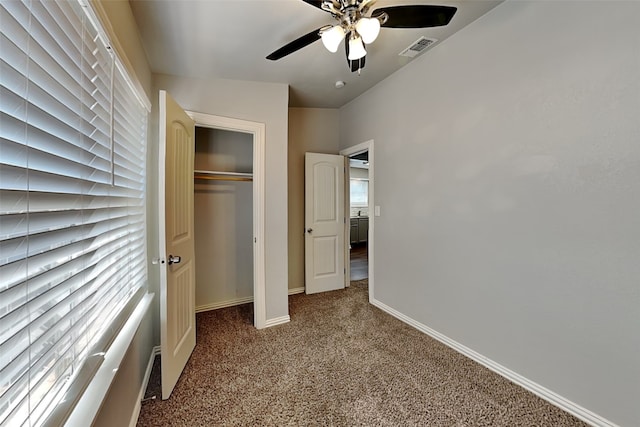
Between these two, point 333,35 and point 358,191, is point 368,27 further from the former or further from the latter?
point 358,191

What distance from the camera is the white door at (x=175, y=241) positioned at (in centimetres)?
164

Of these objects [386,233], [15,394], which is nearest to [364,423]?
[15,394]

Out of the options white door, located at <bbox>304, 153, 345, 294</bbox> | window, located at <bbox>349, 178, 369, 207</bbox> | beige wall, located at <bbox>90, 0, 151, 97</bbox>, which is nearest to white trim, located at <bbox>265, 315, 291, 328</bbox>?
white door, located at <bbox>304, 153, 345, 294</bbox>

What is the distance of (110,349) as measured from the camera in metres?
1.18

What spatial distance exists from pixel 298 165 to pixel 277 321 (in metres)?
2.01

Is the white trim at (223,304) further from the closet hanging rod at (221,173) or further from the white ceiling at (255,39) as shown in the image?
the white ceiling at (255,39)

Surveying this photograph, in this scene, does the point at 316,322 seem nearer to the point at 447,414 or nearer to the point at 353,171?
the point at 447,414

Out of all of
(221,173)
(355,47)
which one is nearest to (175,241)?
(221,173)

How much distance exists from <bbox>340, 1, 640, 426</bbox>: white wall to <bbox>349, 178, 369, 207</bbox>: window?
15.5 feet

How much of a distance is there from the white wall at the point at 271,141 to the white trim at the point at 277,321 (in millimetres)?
29

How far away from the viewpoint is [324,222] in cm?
360

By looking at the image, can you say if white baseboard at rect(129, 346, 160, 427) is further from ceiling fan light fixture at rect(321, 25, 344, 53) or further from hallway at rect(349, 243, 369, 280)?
hallway at rect(349, 243, 369, 280)

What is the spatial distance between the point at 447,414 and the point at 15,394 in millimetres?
1881

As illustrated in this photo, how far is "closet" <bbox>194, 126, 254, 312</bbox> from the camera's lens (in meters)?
2.96
